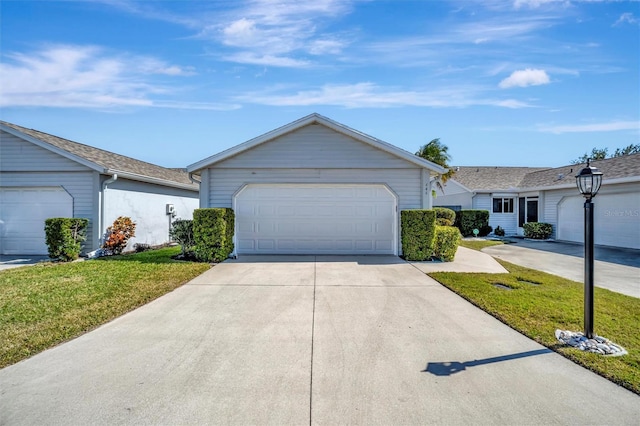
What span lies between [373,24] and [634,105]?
1068 cm

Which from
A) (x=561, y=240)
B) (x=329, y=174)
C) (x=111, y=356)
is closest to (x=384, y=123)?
(x=329, y=174)

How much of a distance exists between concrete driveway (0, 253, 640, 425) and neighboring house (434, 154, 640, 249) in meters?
12.4

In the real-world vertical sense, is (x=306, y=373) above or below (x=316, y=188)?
below

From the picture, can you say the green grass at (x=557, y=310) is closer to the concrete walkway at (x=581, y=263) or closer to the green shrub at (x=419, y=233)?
the concrete walkway at (x=581, y=263)

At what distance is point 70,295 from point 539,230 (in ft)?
65.2

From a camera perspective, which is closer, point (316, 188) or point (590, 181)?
point (590, 181)

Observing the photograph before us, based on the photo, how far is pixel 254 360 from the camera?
3.64 m

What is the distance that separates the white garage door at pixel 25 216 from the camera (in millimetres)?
10945

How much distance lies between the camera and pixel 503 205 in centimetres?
2091

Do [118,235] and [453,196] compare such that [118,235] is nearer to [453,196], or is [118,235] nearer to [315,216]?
[315,216]

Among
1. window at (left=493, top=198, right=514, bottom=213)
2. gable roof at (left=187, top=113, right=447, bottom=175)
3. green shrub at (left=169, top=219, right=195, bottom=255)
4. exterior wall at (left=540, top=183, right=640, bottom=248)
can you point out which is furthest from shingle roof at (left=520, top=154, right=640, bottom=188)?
green shrub at (left=169, top=219, right=195, bottom=255)

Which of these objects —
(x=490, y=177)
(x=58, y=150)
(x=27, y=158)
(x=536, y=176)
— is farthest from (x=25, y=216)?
(x=536, y=176)

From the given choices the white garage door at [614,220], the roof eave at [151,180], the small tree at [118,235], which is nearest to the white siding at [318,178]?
the roof eave at [151,180]

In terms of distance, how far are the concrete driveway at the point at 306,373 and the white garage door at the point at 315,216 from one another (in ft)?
17.4
